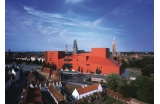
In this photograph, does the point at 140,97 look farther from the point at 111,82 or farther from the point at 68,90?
the point at 68,90

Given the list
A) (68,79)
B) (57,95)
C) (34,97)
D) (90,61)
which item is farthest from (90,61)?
(34,97)

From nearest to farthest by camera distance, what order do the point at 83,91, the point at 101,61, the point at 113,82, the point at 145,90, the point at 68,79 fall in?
1. the point at 145,90
2. the point at 113,82
3. the point at 83,91
4. the point at 68,79
5. the point at 101,61

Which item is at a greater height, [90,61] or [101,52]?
[101,52]

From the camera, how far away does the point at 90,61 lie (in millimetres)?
15781

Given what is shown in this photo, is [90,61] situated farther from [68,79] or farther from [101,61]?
[68,79]

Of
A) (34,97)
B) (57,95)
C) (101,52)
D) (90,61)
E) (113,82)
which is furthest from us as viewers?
(101,52)

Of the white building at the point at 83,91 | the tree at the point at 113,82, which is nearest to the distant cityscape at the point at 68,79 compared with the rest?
the white building at the point at 83,91

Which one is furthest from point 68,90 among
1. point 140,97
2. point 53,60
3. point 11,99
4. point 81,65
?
point 53,60

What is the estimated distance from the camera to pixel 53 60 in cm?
1781

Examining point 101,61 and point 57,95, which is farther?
point 101,61

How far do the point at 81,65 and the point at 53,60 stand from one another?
3.24m

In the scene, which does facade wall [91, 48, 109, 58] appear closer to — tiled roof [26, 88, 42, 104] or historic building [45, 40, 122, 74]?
historic building [45, 40, 122, 74]

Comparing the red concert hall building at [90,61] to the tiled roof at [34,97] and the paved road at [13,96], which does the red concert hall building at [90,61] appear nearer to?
the paved road at [13,96]

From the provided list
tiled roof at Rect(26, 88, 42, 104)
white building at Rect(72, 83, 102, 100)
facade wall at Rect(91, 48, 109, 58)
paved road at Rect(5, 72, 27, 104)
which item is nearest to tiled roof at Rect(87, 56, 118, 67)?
facade wall at Rect(91, 48, 109, 58)
